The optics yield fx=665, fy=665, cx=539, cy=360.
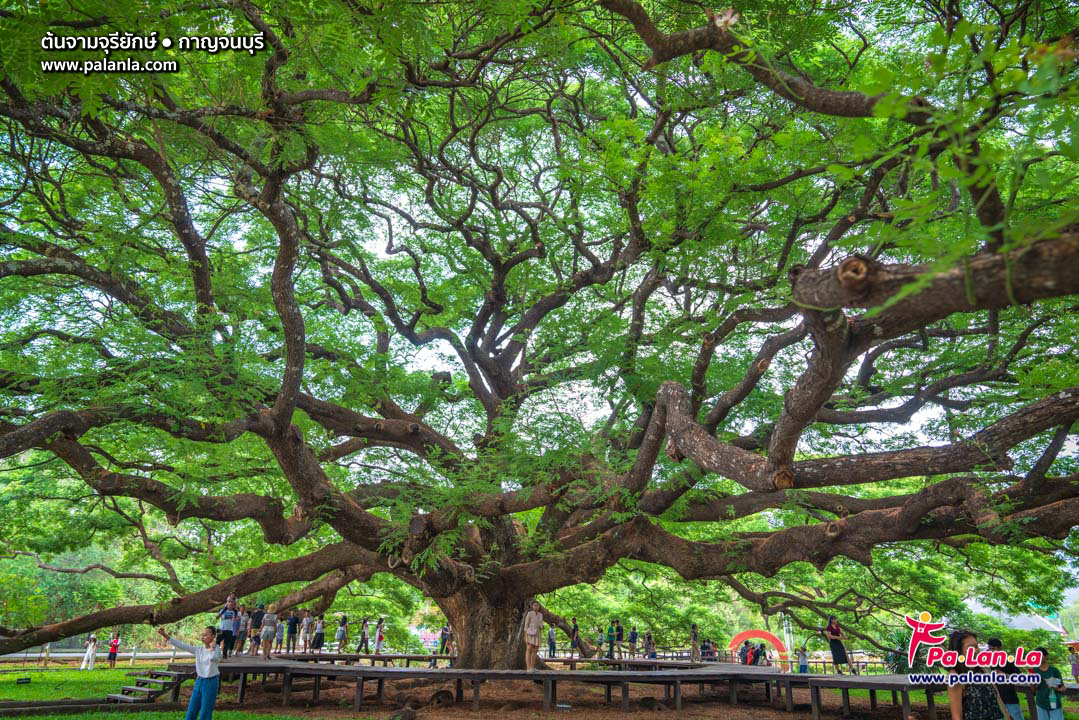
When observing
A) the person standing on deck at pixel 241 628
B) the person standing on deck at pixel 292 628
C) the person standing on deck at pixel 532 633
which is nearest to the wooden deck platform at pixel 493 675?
the person standing on deck at pixel 532 633

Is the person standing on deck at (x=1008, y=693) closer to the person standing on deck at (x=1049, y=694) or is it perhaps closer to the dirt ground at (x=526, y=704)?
the person standing on deck at (x=1049, y=694)

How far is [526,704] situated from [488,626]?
5.26 feet

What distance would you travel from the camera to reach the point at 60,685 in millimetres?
13438

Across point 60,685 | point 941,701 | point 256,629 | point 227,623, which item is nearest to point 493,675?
point 227,623

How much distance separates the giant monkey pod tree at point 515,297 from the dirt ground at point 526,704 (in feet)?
3.38

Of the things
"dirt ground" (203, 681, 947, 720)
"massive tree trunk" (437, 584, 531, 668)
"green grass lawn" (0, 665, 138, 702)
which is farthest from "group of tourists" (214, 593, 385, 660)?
"massive tree trunk" (437, 584, 531, 668)

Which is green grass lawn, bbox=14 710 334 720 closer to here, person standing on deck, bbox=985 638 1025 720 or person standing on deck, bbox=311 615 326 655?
person standing on deck, bbox=311 615 326 655

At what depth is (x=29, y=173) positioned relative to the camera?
290 inches

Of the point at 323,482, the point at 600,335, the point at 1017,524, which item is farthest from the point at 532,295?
the point at 1017,524

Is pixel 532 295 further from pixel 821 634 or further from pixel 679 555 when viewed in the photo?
pixel 821 634

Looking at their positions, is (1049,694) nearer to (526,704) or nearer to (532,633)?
(526,704)

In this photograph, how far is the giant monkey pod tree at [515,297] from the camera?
16.3ft

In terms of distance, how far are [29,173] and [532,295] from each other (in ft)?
22.1

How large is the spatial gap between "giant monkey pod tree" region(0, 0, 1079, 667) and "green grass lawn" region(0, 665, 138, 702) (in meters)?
1.53
